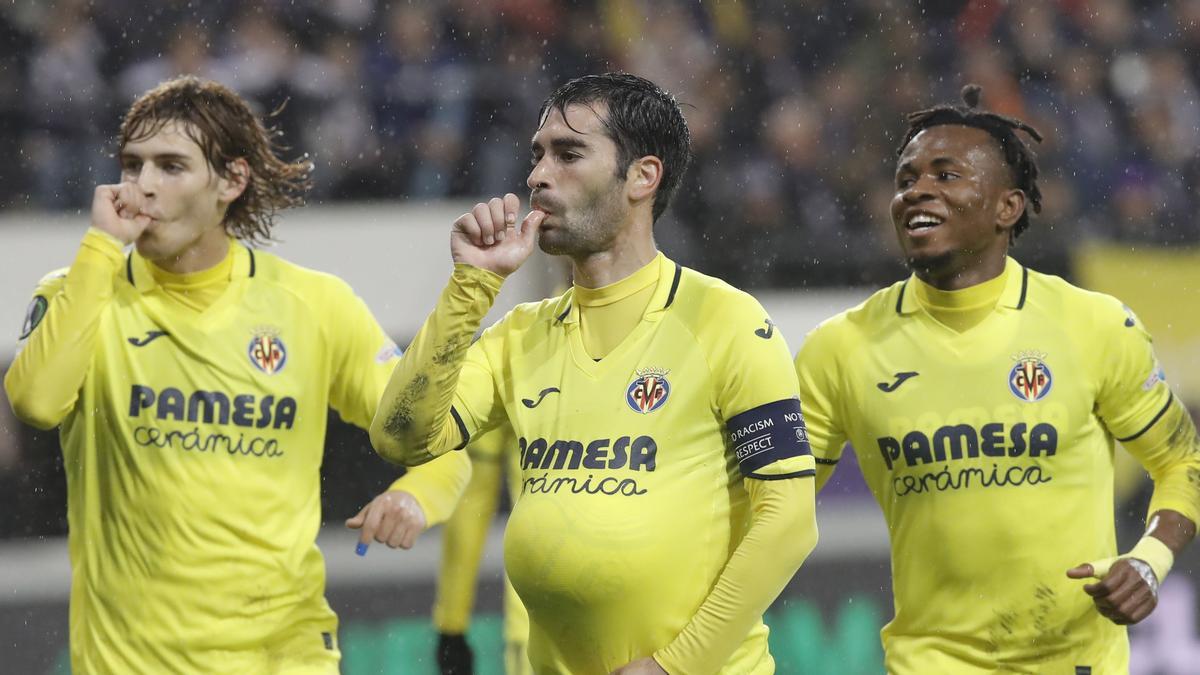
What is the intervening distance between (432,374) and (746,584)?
824 mm

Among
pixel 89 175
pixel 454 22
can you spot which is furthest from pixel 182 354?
pixel 454 22

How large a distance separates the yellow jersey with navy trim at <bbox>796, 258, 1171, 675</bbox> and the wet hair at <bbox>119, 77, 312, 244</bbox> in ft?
5.70

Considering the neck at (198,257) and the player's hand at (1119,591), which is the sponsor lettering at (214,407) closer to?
the neck at (198,257)

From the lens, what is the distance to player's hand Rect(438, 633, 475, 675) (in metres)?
6.48

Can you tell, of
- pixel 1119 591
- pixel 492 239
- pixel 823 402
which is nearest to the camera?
pixel 492 239

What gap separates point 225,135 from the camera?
17.2 feet

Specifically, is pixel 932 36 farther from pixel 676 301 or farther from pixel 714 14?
pixel 676 301

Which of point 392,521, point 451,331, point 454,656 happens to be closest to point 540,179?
point 451,331

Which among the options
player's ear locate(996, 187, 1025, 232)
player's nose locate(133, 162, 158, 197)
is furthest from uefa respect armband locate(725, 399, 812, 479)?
player's nose locate(133, 162, 158, 197)

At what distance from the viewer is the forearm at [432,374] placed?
151 inches

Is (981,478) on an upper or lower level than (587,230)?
lower

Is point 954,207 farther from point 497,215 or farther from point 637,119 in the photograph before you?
point 497,215

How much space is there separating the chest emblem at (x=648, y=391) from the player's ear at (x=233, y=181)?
1.77 metres

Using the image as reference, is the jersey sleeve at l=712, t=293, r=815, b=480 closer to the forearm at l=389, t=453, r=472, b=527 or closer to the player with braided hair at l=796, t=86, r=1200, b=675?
the player with braided hair at l=796, t=86, r=1200, b=675
